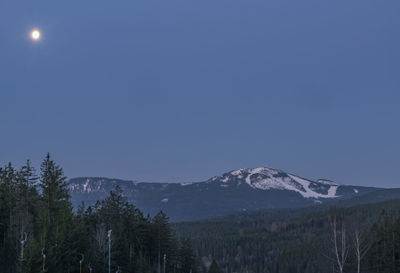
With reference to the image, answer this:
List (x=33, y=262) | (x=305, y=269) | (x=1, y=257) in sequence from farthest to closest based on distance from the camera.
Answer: (x=305, y=269) < (x=1, y=257) < (x=33, y=262)

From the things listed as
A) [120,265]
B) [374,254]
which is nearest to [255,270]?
[374,254]

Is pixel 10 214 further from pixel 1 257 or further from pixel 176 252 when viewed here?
pixel 176 252

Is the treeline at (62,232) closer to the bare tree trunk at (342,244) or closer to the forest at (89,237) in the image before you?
the forest at (89,237)

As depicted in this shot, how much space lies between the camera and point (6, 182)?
74188mm

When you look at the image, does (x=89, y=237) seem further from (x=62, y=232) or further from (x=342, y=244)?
(x=342, y=244)

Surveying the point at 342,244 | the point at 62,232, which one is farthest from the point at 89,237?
the point at 342,244

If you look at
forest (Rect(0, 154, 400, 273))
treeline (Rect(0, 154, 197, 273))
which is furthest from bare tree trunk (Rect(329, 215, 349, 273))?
treeline (Rect(0, 154, 197, 273))

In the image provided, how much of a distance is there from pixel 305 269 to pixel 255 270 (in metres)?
33.2

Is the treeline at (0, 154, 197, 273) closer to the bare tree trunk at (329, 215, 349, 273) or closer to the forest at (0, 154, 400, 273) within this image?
the forest at (0, 154, 400, 273)

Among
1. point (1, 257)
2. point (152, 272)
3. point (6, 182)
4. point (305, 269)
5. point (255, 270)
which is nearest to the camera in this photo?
point (1, 257)

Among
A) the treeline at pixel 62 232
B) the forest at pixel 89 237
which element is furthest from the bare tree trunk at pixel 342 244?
the treeline at pixel 62 232

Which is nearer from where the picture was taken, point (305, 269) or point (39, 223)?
point (39, 223)

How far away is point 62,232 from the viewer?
187ft

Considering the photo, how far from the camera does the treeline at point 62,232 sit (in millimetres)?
54706
